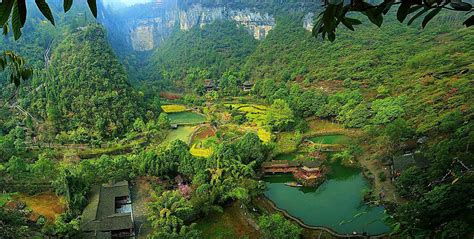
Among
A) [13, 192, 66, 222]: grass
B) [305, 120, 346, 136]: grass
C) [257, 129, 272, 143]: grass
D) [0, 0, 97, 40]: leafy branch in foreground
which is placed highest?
[0, 0, 97, 40]: leafy branch in foreground

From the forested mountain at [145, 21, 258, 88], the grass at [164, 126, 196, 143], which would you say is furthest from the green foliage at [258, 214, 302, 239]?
the forested mountain at [145, 21, 258, 88]

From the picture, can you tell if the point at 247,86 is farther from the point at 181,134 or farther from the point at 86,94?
the point at 86,94

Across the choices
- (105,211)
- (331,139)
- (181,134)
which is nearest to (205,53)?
(181,134)

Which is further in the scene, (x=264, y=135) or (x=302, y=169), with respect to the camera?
(x=264, y=135)

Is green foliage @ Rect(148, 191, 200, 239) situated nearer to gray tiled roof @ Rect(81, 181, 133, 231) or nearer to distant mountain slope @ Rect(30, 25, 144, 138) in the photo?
gray tiled roof @ Rect(81, 181, 133, 231)

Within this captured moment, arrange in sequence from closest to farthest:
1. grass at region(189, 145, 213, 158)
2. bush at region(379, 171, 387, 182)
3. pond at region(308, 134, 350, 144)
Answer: bush at region(379, 171, 387, 182), grass at region(189, 145, 213, 158), pond at region(308, 134, 350, 144)

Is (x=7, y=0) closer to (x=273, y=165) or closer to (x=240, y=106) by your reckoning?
(x=273, y=165)

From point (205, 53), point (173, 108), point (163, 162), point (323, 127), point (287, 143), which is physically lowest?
point (173, 108)
